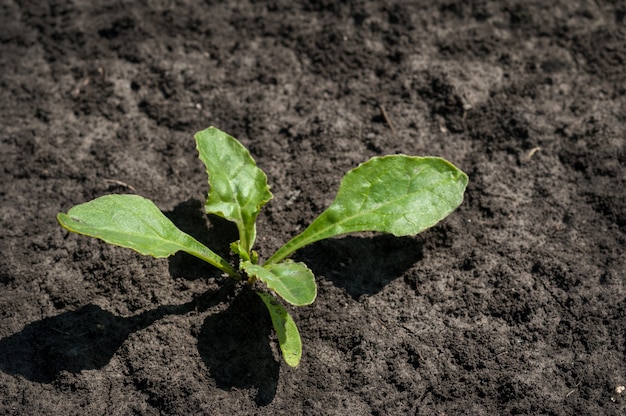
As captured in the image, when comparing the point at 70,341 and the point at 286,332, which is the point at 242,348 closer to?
the point at 286,332

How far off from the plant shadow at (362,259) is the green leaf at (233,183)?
0.21 m

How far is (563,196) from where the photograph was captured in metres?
2.13

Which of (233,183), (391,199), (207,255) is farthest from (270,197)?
(391,199)

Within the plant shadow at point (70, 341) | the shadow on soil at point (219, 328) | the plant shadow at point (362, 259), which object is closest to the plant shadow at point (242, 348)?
the shadow on soil at point (219, 328)

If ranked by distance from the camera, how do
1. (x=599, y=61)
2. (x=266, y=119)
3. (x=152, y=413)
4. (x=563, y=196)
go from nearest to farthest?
(x=152, y=413) → (x=563, y=196) → (x=266, y=119) → (x=599, y=61)

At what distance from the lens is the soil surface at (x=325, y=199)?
1.79 m

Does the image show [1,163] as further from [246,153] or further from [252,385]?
[252,385]

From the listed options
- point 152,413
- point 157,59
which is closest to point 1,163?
point 157,59

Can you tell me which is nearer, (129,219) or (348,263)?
(129,219)

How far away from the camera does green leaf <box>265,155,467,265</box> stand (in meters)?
1.89

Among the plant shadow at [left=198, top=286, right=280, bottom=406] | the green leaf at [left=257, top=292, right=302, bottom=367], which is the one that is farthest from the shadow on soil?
the green leaf at [left=257, top=292, right=302, bottom=367]

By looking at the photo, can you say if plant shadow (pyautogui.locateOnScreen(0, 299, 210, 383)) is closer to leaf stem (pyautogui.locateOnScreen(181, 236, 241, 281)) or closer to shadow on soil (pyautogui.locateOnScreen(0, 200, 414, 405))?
shadow on soil (pyautogui.locateOnScreen(0, 200, 414, 405))

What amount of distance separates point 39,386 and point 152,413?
1.09ft

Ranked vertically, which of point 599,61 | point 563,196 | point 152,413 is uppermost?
point 599,61
